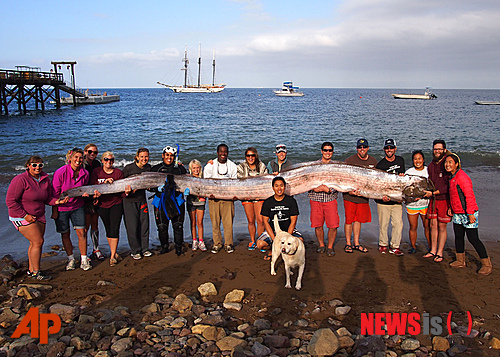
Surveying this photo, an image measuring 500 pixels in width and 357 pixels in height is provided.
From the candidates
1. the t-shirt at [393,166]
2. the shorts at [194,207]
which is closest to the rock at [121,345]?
the shorts at [194,207]

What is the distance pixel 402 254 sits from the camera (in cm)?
666

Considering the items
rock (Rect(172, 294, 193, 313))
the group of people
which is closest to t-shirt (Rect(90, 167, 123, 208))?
the group of people

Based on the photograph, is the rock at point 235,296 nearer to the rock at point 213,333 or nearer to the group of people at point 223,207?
the rock at point 213,333

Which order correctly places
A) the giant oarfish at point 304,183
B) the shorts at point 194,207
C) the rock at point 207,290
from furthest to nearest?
the shorts at point 194,207 → the giant oarfish at point 304,183 → the rock at point 207,290

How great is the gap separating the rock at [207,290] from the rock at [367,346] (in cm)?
211

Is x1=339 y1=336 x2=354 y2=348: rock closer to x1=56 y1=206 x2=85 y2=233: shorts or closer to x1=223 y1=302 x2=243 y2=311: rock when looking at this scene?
x1=223 y1=302 x2=243 y2=311: rock

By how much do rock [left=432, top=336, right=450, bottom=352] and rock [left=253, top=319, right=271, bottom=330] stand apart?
184cm

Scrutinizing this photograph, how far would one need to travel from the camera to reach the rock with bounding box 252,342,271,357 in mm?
3790

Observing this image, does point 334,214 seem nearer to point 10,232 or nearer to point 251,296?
point 251,296

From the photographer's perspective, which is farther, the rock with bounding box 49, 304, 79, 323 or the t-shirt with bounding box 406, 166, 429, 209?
the t-shirt with bounding box 406, 166, 429, 209

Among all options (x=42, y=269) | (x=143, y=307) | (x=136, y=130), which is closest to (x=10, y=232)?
(x=42, y=269)

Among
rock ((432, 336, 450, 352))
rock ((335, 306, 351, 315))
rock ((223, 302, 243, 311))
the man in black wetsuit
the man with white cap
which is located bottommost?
rock ((223, 302, 243, 311))

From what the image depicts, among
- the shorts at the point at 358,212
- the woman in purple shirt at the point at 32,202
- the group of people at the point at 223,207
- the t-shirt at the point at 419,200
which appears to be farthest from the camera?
the shorts at the point at 358,212

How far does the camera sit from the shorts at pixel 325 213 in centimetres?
666
